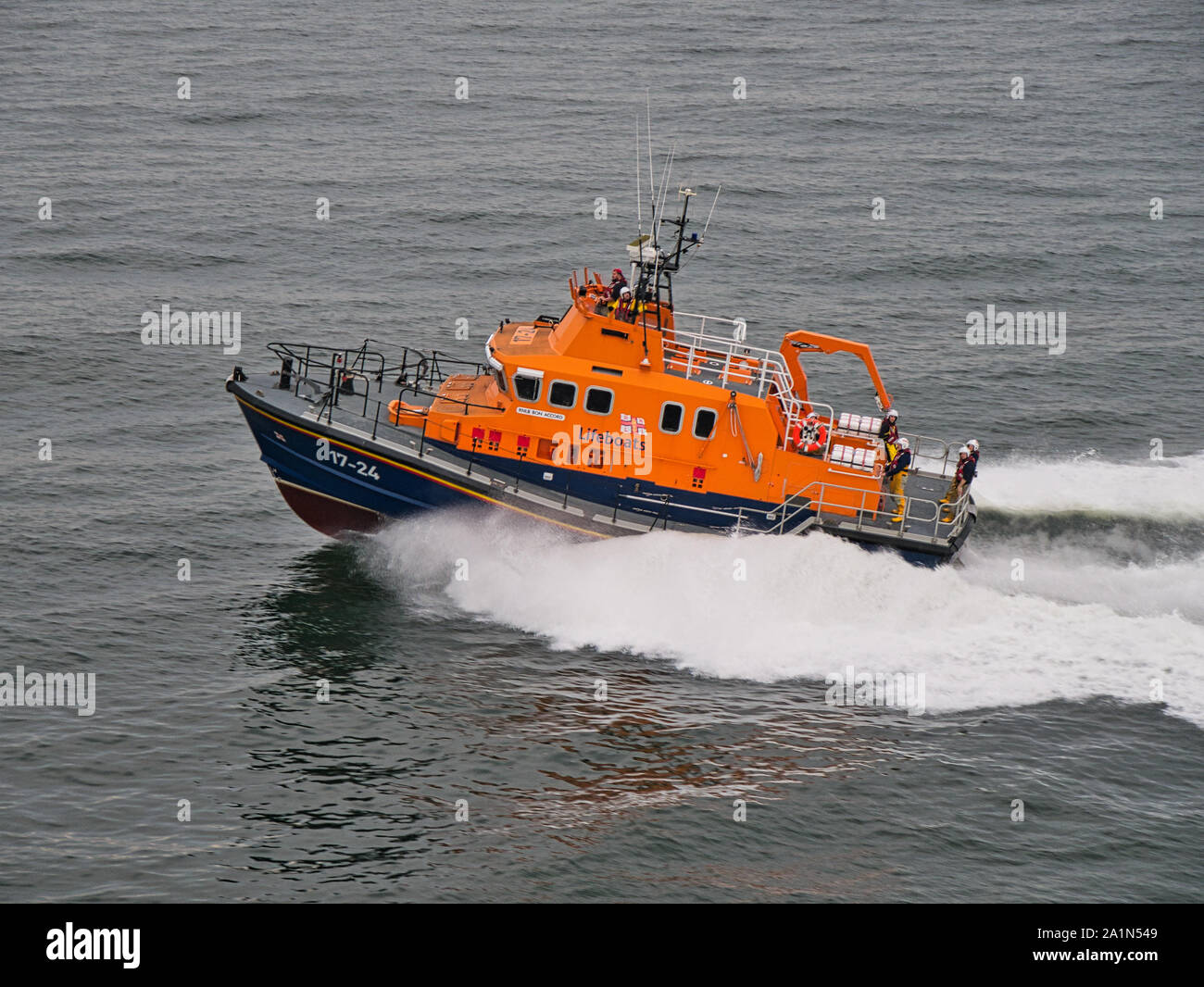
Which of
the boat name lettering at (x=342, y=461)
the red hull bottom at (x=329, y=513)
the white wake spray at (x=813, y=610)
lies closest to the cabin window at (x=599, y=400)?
the white wake spray at (x=813, y=610)

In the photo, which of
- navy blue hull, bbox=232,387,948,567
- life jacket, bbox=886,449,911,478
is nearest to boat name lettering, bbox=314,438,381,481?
navy blue hull, bbox=232,387,948,567

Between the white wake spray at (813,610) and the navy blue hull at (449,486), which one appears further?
the navy blue hull at (449,486)

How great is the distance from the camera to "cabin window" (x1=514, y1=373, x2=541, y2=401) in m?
21.5

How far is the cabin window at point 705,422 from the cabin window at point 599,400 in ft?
4.85

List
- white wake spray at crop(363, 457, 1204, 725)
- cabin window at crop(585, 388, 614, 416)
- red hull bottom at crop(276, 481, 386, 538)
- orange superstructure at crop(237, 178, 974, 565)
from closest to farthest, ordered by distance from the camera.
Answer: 1. white wake spray at crop(363, 457, 1204, 725)
2. cabin window at crop(585, 388, 614, 416)
3. orange superstructure at crop(237, 178, 974, 565)
4. red hull bottom at crop(276, 481, 386, 538)

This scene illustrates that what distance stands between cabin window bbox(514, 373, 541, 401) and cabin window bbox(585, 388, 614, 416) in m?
0.88

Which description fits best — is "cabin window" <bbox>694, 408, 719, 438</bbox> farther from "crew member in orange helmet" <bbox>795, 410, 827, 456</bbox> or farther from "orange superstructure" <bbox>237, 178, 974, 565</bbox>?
"crew member in orange helmet" <bbox>795, 410, 827, 456</bbox>

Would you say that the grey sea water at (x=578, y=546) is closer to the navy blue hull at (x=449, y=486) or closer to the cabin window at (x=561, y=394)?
the navy blue hull at (x=449, y=486)

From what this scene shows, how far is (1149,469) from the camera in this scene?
90.6 feet

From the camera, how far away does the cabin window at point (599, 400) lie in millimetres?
21391

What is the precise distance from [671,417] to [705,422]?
58 cm

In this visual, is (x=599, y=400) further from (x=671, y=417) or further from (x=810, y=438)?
(x=810, y=438)

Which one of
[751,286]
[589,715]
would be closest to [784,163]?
[751,286]

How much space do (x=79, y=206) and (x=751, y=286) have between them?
21.2 meters
